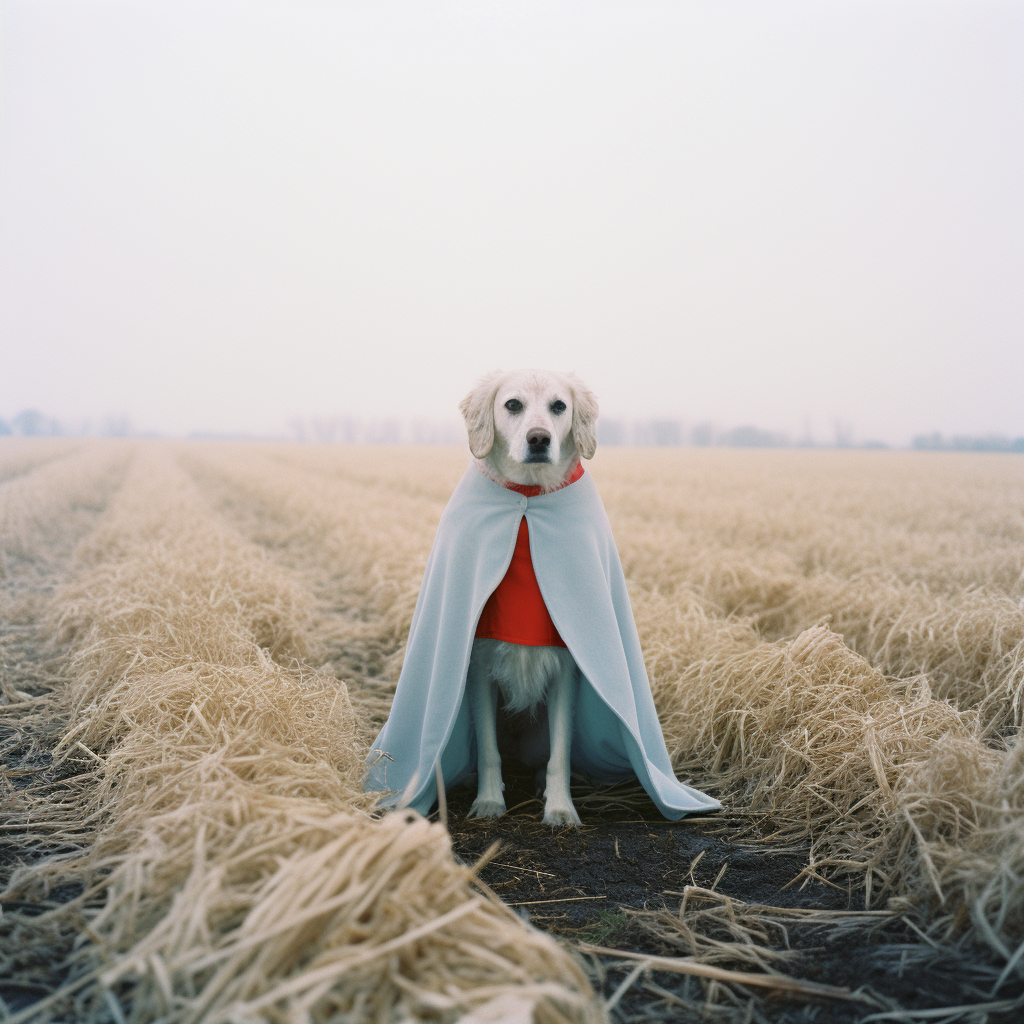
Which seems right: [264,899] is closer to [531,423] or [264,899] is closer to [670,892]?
[670,892]

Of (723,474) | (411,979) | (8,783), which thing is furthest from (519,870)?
(723,474)

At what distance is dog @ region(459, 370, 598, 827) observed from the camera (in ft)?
8.87

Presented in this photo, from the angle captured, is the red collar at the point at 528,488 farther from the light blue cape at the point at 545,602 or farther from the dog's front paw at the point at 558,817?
the dog's front paw at the point at 558,817

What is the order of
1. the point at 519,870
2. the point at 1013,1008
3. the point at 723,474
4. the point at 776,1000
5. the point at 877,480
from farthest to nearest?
the point at 723,474 < the point at 877,480 < the point at 519,870 < the point at 776,1000 < the point at 1013,1008

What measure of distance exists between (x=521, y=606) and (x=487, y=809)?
0.83 metres

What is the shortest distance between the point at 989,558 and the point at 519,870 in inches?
229

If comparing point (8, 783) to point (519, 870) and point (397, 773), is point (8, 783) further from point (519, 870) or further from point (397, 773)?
point (519, 870)

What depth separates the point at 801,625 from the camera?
16.9 feet

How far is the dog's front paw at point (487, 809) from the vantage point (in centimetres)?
291

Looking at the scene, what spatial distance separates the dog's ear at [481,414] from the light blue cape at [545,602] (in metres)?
0.16

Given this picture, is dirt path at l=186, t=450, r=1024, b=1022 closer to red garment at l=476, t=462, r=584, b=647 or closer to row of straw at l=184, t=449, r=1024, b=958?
row of straw at l=184, t=449, r=1024, b=958

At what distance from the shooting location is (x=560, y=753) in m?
2.90

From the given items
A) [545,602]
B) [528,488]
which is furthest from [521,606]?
[528,488]

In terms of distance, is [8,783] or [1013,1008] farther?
[8,783]
